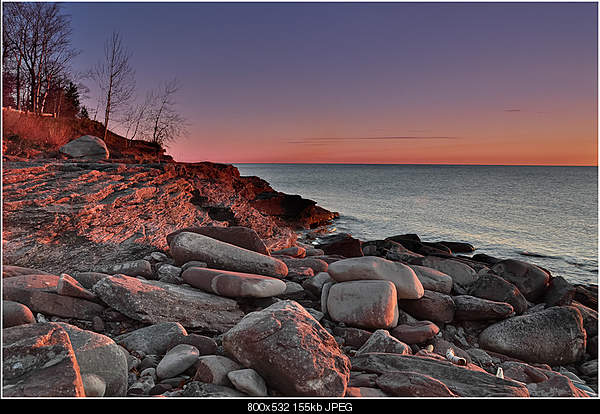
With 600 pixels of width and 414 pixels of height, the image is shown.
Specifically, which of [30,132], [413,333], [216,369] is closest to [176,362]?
[216,369]

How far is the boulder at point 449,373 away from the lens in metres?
2.34

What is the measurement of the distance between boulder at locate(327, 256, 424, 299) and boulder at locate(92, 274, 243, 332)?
124 cm

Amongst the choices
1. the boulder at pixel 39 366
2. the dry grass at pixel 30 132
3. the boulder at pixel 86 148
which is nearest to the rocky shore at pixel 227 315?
the boulder at pixel 39 366

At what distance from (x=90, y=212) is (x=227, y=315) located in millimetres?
2941

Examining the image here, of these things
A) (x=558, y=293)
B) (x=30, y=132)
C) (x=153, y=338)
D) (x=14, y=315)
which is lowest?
(x=558, y=293)

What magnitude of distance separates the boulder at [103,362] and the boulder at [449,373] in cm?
157

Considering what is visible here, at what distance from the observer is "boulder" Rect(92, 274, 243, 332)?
3.22 meters

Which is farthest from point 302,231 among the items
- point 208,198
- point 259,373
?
point 259,373

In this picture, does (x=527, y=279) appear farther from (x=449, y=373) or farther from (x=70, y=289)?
(x=70, y=289)

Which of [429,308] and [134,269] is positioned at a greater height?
[134,269]

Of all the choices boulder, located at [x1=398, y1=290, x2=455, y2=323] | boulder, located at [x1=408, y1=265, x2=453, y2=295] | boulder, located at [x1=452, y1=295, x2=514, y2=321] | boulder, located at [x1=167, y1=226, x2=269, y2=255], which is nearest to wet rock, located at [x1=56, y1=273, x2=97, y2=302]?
boulder, located at [x1=167, y1=226, x2=269, y2=255]

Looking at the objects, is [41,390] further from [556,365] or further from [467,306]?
[556,365]

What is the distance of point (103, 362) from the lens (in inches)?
86.4

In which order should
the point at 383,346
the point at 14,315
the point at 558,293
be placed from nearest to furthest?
the point at 14,315 < the point at 383,346 < the point at 558,293
